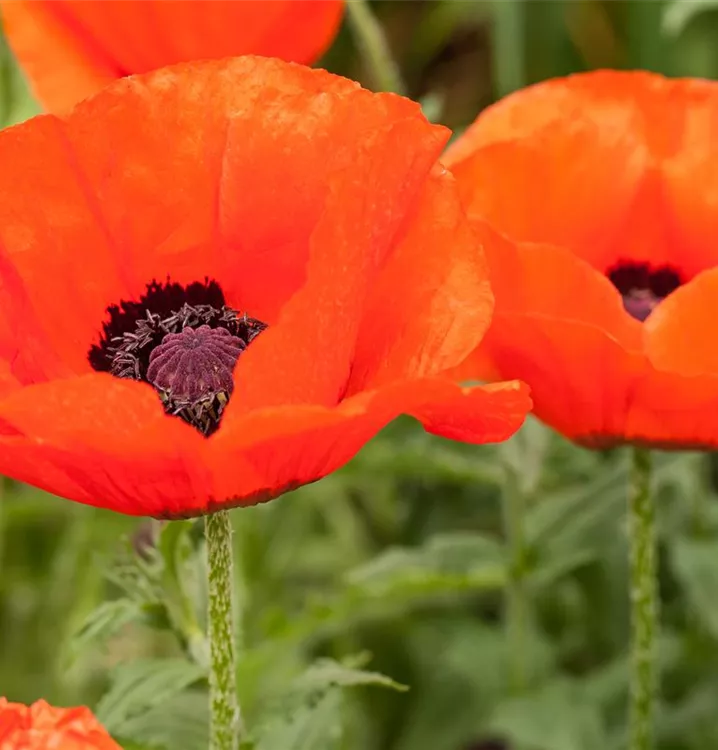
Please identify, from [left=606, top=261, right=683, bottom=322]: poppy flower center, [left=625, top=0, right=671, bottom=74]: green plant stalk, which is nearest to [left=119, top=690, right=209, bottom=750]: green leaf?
[left=606, top=261, right=683, bottom=322]: poppy flower center

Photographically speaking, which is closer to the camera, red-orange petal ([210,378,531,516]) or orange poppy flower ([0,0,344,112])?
red-orange petal ([210,378,531,516])

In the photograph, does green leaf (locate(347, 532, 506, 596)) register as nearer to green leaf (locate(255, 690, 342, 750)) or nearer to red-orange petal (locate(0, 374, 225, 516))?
green leaf (locate(255, 690, 342, 750))

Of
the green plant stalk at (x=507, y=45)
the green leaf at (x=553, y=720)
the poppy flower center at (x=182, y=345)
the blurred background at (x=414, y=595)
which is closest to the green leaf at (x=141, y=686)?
the blurred background at (x=414, y=595)

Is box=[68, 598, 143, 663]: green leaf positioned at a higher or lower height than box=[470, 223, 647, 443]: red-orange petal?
lower

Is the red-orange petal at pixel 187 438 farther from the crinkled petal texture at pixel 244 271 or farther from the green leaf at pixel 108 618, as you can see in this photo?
the green leaf at pixel 108 618

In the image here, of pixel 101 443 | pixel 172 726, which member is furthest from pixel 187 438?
pixel 172 726

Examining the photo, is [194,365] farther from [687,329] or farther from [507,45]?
[507,45]
